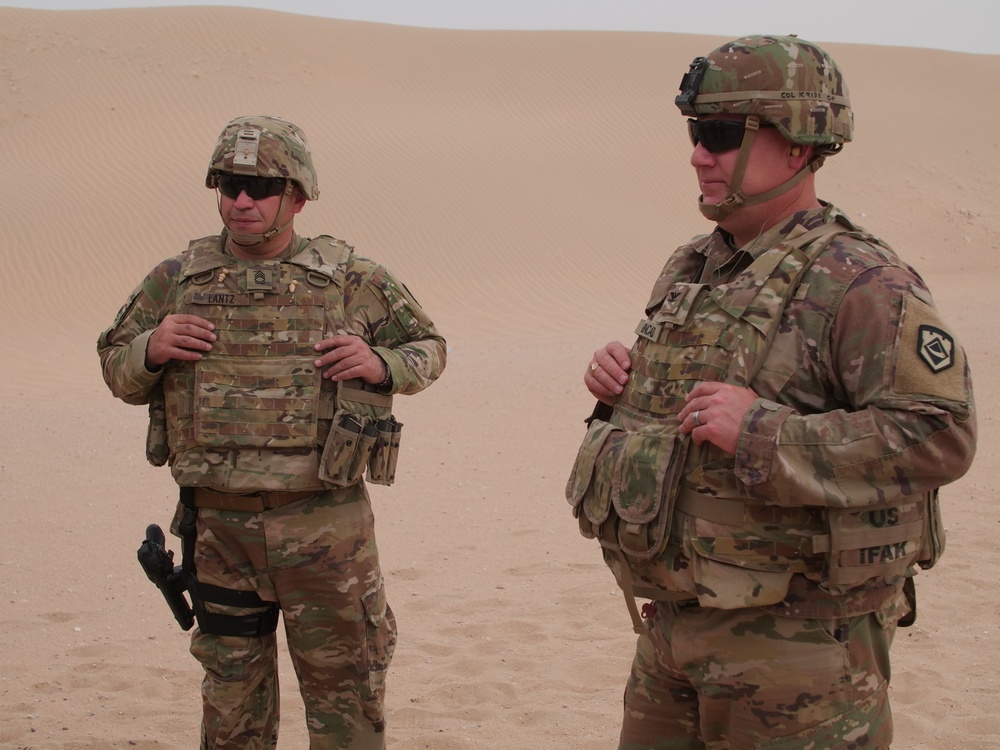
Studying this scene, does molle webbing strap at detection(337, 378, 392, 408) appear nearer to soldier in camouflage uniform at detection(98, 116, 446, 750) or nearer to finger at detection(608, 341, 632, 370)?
soldier in camouflage uniform at detection(98, 116, 446, 750)

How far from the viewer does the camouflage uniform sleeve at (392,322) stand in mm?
3775

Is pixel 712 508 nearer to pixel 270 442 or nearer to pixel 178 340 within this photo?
pixel 270 442

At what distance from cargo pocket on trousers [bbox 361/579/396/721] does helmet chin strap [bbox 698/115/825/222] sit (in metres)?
1.76

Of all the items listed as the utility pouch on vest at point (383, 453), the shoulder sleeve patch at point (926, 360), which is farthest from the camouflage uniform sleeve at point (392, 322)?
the shoulder sleeve patch at point (926, 360)

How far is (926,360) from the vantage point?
2.35 meters

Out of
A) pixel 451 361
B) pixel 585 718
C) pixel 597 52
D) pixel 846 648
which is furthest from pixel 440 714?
pixel 597 52

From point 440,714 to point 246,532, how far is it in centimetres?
164

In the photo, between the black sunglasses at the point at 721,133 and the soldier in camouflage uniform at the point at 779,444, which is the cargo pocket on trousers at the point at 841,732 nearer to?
the soldier in camouflage uniform at the point at 779,444

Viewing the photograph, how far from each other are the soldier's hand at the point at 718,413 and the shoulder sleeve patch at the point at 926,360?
12.5 inches

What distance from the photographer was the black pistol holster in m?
3.64

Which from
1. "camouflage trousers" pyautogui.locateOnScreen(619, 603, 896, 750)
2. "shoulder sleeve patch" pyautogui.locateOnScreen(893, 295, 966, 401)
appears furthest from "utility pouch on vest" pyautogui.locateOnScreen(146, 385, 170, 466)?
"shoulder sleeve patch" pyautogui.locateOnScreen(893, 295, 966, 401)

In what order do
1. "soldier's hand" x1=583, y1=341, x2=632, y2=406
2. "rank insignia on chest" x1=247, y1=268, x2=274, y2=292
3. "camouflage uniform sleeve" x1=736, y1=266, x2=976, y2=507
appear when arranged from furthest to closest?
1. "rank insignia on chest" x1=247, y1=268, x2=274, y2=292
2. "soldier's hand" x1=583, y1=341, x2=632, y2=406
3. "camouflage uniform sleeve" x1=736, y1=266, x2=976, y2=507

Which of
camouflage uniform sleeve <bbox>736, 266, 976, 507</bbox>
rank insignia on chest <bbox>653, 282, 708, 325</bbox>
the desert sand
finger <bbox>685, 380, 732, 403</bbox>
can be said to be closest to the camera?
camouflage uniform sleeve <bbox>736, 266, 976, 507</bbox>

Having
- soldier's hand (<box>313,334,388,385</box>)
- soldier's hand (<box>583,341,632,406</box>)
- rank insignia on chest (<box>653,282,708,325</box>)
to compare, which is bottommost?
soldier's hand (<box>583,341,632,406</box>)
